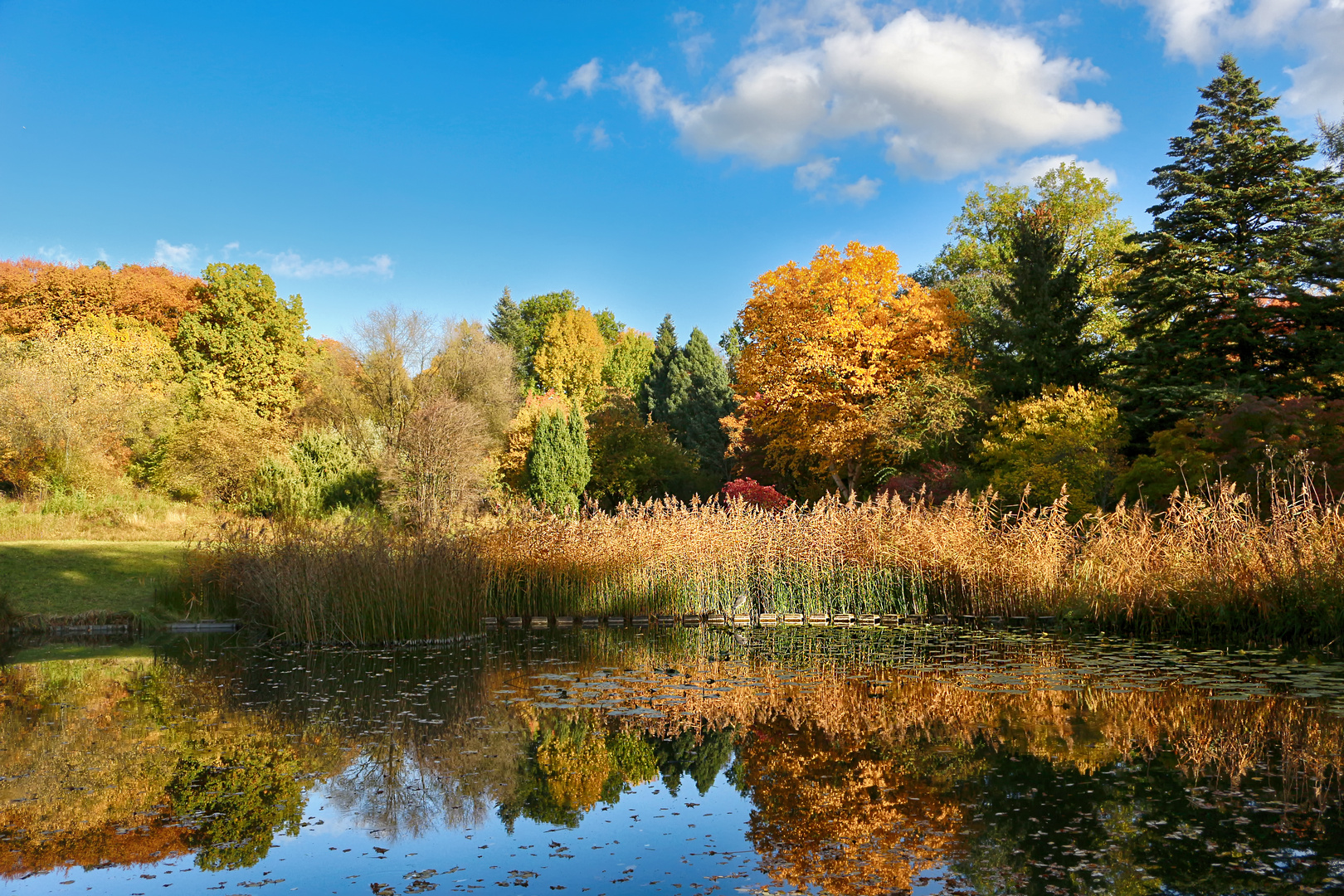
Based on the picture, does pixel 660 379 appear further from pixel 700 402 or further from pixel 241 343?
pixel 241 343

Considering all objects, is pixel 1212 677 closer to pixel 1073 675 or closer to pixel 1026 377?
pixel 1073 675

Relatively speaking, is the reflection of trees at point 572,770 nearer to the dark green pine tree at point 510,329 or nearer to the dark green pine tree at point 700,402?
the dark green pine tree at point 700,402

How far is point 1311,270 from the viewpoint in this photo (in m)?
16.8

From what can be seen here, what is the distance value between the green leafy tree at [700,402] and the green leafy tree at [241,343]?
45.1 feet

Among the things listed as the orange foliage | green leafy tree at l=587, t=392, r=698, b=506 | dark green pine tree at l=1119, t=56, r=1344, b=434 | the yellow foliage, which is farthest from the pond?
the orange foliage

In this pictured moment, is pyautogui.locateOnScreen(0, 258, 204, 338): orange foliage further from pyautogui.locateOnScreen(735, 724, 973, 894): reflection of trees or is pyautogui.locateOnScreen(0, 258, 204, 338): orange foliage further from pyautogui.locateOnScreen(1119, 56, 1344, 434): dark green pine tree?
pyautogui.locateOnScreen(735, 724, 973, 894): reflection of trees

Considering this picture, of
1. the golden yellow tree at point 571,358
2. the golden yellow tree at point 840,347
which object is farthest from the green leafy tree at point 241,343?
the golden yellow tree at point 840,347

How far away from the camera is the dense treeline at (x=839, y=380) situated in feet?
53.6

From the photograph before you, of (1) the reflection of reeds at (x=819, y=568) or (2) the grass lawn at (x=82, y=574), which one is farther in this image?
(2) the grass lawn at (x=82, y=574)

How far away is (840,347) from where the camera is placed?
2388 cm

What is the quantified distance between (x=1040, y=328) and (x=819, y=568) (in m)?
9.67

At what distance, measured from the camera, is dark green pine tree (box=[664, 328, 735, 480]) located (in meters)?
33.2

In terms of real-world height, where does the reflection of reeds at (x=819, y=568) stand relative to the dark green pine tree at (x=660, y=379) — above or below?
below

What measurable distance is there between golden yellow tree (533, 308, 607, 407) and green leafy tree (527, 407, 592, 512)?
15.7 metres
